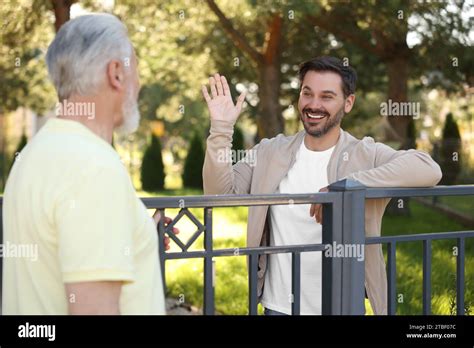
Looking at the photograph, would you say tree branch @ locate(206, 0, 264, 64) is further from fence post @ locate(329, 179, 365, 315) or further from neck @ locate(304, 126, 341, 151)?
fence post @ locate(329, 179, 365, 315)

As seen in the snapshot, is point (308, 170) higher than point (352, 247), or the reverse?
point (308, 170)

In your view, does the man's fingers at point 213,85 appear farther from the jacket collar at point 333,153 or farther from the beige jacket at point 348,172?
the jacket collar at point 333,153

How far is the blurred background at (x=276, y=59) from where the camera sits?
29.9 feet

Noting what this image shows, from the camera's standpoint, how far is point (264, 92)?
45.6 ft

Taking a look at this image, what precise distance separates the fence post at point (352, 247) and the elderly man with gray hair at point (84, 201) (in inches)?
47.7

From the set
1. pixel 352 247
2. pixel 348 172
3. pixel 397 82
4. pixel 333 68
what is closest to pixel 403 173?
pixel 348 172

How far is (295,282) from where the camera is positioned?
9.29 ft

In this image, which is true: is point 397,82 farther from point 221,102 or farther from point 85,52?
point 85,52

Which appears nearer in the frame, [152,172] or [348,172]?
[348,172]

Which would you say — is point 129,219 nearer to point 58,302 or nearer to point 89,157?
point 89,157

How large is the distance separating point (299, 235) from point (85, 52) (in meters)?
1.62

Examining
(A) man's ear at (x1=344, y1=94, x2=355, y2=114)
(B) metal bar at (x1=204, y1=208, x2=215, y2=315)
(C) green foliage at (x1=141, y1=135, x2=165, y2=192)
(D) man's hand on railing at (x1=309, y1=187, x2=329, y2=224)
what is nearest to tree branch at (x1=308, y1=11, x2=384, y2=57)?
(C) green foliage at (x1=141, y1=135, x2=165, y2=192)

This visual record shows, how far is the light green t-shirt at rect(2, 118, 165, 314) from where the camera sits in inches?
60.8

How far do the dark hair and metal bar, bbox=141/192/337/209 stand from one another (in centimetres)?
62
